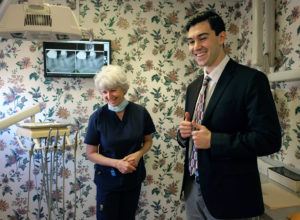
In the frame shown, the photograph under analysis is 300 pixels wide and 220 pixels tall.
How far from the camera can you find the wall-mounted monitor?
2.28 m

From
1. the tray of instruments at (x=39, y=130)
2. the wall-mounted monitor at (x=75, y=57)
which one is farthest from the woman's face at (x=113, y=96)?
the wall-mounted monitor at (x=75, y=57)

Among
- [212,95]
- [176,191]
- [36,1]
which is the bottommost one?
[176,191]

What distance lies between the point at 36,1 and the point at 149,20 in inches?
62.9

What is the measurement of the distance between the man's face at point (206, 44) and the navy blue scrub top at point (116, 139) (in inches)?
29.9

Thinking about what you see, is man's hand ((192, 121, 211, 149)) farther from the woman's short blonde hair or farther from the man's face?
the woman's short blonde hair

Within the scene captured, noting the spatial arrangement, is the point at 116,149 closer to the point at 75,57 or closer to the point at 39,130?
the point at 39,130

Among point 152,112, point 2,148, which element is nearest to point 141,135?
point 152,112

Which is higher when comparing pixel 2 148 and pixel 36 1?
pixel 36 1

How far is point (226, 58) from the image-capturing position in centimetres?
119

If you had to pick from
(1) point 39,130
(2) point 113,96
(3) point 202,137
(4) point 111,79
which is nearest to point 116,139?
(2) point 113,96

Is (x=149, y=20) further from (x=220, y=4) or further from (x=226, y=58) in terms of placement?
(x=226, y=58)

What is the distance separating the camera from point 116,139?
1.70 m

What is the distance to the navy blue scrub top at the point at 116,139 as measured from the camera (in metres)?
1.68

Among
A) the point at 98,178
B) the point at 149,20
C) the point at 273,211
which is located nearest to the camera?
the point at 273,211
